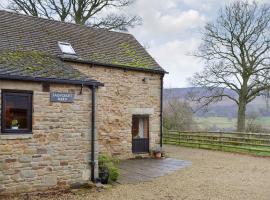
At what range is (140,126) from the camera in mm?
16094

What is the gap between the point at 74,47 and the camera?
580 inches

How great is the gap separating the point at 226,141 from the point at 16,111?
13804 millimetres

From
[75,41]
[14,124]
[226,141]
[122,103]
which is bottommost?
[226,141]

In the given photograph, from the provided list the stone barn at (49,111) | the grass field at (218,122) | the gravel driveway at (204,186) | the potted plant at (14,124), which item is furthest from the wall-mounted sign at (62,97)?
the grass field at (218,122)

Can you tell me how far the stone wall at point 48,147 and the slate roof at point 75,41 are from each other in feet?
12.5

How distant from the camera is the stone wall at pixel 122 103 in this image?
1438 cm

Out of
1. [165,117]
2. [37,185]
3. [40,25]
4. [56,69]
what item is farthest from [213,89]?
[37,185]

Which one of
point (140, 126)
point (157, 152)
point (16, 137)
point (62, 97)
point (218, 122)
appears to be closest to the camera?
point (16, 137)

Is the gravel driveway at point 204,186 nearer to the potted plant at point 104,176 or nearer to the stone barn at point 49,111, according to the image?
the potted plant at point 104,176

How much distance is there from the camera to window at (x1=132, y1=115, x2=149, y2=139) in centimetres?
1592

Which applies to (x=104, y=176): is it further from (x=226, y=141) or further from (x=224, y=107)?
(x=224, y=107)

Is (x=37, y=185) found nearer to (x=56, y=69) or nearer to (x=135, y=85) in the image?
(x=56, y=69)

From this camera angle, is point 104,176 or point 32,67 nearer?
point 32,67

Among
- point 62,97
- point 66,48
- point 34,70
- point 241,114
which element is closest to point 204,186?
point 62,97
